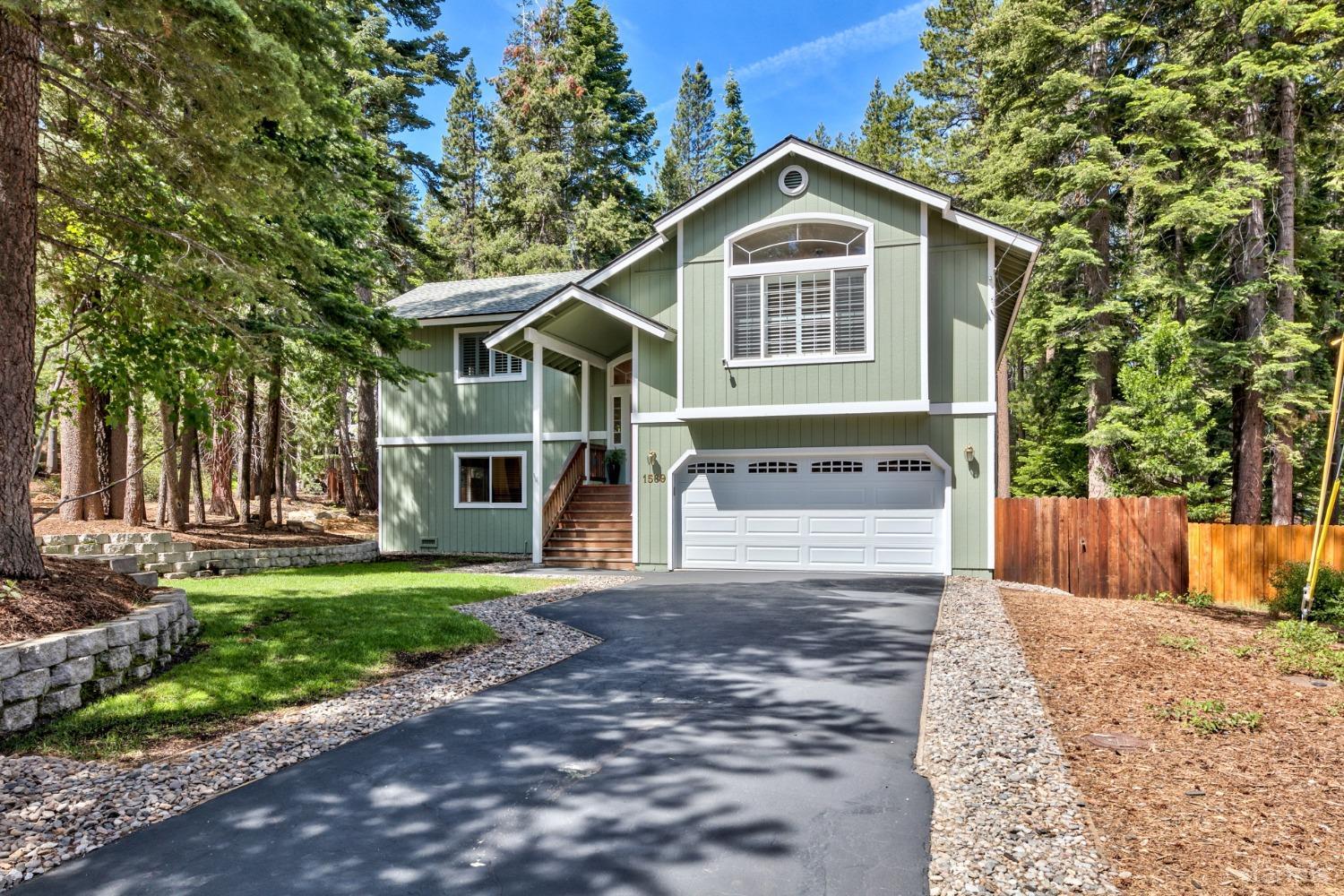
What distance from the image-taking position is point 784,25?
31547 mm

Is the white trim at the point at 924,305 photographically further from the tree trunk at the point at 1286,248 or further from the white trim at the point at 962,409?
the tree trunk at the point at 1286,248

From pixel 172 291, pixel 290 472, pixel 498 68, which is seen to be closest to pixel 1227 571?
pixel 172 291

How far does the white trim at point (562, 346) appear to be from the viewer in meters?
14.8

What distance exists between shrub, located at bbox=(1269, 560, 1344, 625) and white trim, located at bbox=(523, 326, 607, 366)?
1279 centimetres

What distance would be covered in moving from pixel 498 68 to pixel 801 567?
30572 millimetres

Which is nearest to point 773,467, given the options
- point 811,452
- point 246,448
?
point 811,452

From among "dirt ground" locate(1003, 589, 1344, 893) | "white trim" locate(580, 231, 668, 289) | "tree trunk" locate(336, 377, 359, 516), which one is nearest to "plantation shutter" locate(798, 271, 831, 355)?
"white trim" locate(580, 231, 668, 289)

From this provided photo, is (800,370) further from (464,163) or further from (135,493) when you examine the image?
(464,163)

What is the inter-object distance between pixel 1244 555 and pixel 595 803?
1310 centimetres

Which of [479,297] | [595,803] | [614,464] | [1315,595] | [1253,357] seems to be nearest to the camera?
[595,803]

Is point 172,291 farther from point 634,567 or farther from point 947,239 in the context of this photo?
point 947,239

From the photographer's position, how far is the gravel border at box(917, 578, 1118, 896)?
10.1 ft

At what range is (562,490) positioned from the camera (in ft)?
53.4

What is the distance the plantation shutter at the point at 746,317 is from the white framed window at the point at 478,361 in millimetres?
6274
